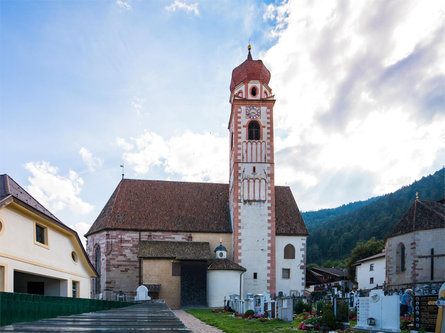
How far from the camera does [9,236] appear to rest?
577 inches

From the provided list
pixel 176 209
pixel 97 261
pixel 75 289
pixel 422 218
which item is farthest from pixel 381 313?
pixel 97 261

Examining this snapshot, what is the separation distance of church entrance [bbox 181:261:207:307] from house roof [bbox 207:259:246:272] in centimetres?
94

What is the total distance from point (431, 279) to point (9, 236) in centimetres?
2876

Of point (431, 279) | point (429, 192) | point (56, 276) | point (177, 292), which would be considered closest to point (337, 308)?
point (56, 276)

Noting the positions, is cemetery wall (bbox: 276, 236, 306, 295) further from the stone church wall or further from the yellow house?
the yellow house

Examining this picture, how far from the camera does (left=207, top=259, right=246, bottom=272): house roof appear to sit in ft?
122

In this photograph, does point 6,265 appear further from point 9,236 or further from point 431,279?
point 431,279

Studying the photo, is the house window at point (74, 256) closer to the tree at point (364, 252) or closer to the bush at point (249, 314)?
the bush at point (249, 314)

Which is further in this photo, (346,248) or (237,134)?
(346,248)

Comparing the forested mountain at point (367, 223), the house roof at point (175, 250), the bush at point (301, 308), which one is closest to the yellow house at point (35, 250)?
the bush at point (301, 308)

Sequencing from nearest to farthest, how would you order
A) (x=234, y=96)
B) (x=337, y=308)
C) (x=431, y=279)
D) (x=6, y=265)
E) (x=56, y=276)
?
(x=6, y=265)
(x=337, y=308)
(x=56, y=276)
(x=431, y=279)
(x=234, y=96)

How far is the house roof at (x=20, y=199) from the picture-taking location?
14438 mm

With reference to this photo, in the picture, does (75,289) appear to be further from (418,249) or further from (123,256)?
(418,249)

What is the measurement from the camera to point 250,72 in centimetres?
4291
